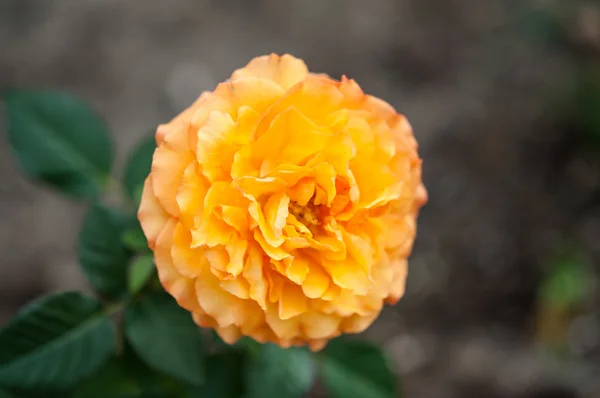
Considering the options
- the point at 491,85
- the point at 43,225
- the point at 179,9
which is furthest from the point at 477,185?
the point at 43,225

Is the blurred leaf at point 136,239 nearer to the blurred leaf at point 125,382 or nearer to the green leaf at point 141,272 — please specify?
the green leaf at point 141,272

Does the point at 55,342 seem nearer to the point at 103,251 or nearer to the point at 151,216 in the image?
the point at 103,251

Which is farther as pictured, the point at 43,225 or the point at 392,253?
the point at 43,225

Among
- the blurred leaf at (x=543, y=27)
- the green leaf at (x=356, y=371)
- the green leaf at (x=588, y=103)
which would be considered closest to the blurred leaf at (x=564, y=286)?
the green leaf at (x=588, y=103)

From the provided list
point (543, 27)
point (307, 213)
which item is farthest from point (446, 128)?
point (307, 213)

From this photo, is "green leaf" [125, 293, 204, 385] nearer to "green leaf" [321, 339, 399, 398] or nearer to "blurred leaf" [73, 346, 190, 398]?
"blurred leaf" [73, 346, 190, 398]

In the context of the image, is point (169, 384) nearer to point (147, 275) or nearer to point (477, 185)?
point (147, 275)
